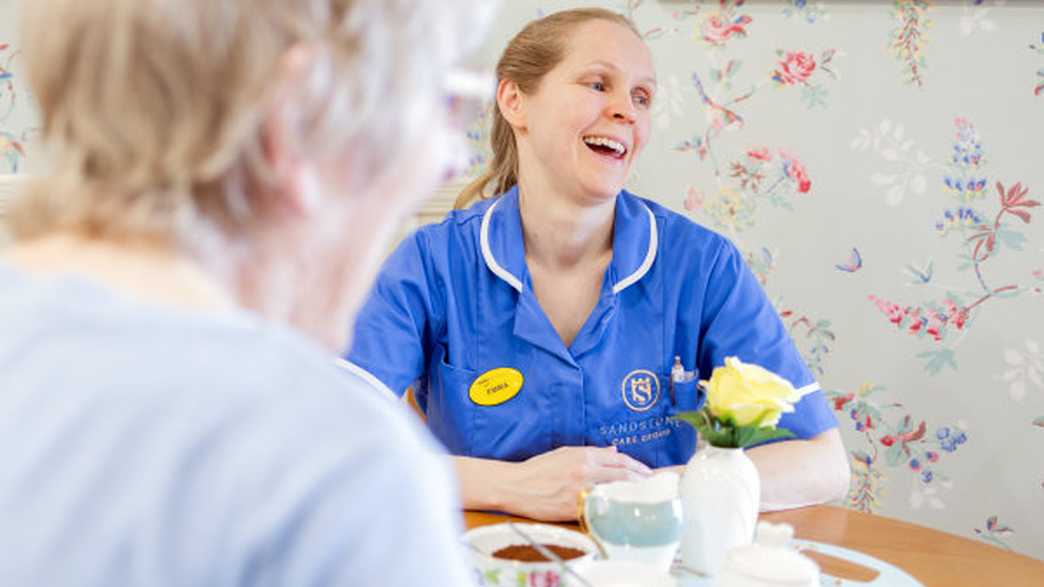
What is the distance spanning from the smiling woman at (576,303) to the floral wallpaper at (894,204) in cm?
58

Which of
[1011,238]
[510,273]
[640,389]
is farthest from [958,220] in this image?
[510,273]

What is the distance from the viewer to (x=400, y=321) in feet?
6.50

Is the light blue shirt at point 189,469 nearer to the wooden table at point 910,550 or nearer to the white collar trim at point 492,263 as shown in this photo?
the wooden table at point 910,550

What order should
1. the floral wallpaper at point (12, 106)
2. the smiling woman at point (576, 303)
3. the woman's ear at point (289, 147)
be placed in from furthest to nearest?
the floral wallpaper at point (12, 106)
the smiling woman at point (576, 303)
the woman's ear at point (289, 147)

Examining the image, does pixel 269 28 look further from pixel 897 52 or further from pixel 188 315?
pixel 897 52

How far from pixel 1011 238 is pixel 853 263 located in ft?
1.05

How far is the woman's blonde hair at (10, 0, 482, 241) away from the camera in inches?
24.0

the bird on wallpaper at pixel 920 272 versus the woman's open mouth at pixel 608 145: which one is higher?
the woman's open mouth at pixel 608 145

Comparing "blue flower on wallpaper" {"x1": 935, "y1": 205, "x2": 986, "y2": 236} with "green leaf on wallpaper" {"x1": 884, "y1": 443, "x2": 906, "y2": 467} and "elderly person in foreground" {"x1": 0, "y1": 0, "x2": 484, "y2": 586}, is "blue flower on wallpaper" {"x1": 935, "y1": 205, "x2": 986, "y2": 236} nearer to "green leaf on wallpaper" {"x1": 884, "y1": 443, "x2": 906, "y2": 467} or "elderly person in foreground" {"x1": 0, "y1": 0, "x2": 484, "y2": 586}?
"green leaf on wallpaper" {"x1": 884, "y1": 443, "x2": 906, "y2": 467}

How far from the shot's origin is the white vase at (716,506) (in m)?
1.44

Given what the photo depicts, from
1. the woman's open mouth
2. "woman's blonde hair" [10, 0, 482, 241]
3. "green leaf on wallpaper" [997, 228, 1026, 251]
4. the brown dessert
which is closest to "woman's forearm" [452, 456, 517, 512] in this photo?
the brown dessert

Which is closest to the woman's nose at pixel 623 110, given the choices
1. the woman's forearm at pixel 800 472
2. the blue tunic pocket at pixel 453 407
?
the blue tunic pocket at pixel 453 407

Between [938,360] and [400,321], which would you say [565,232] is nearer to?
[400,321]

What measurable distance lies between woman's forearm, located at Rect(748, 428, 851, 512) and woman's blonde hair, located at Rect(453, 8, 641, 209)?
2.47ft
